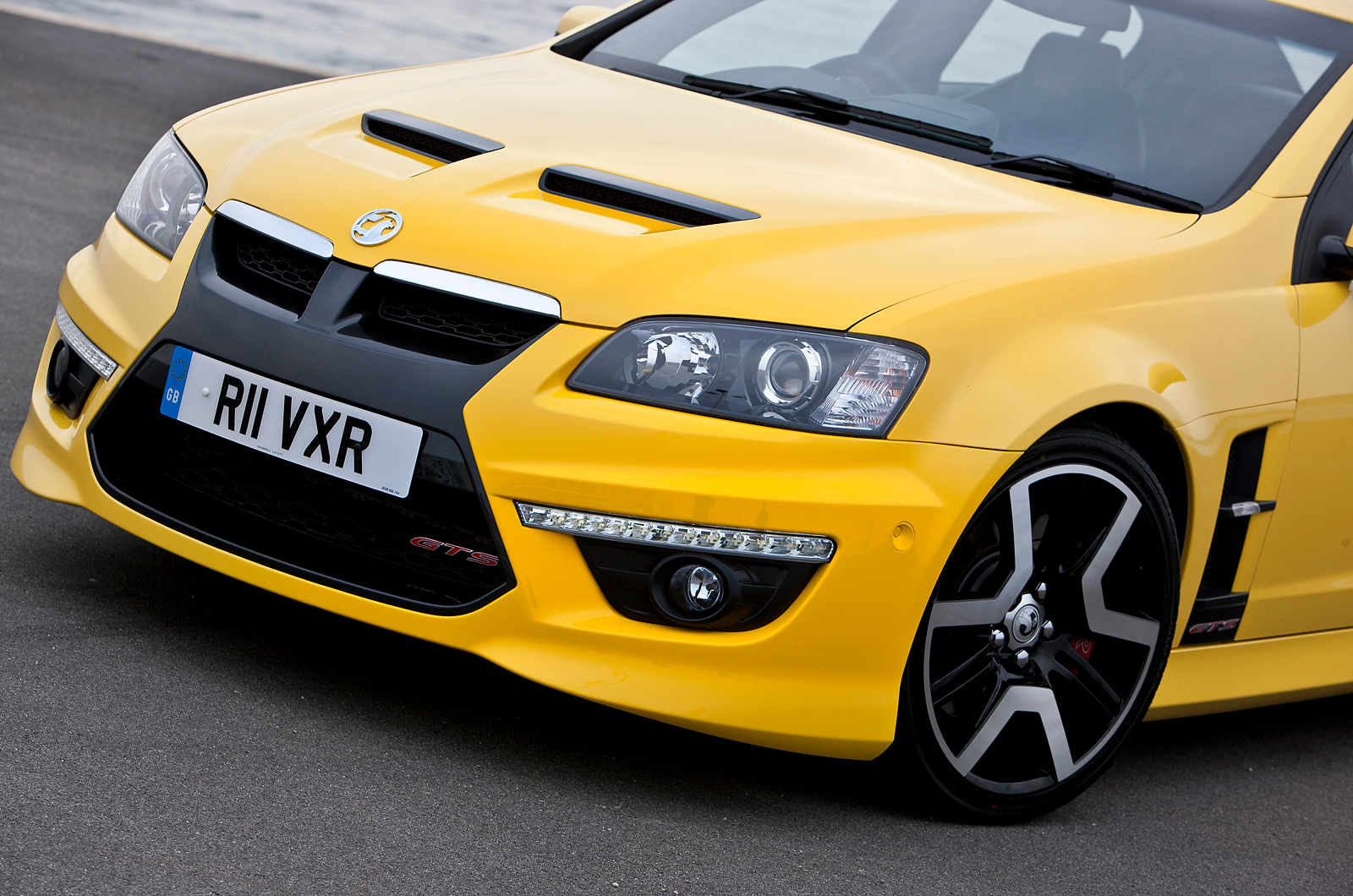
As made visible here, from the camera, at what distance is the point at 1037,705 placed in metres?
2.90

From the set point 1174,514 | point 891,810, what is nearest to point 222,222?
point 891,810

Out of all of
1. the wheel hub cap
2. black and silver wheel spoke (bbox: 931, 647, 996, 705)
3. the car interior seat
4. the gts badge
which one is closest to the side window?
the car interior seat

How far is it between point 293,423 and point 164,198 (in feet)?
2.51

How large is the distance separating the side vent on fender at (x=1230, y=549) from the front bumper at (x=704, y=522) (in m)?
0.70

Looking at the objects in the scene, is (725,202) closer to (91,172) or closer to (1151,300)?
(1151,300)

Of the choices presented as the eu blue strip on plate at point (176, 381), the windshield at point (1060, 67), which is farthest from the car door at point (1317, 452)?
the eu blue strip on plate at point (176, 381)

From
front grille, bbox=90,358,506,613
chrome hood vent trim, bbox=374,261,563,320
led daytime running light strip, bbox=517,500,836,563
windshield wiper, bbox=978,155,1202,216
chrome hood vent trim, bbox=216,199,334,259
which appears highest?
windshield wiper, bbox=978,155,1202,216

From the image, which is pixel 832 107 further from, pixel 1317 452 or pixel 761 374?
pixel 1317 452

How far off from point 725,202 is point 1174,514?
111 cm

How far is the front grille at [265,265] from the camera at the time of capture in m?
2.75

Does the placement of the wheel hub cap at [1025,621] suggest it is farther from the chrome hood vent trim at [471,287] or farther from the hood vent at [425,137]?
the hood vent at [425,137]

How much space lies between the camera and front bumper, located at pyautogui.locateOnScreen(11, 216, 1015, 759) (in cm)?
249

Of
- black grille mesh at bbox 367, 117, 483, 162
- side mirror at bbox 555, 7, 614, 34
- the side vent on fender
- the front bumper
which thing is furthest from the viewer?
side mirror at bbox 555, 7, 614, 34

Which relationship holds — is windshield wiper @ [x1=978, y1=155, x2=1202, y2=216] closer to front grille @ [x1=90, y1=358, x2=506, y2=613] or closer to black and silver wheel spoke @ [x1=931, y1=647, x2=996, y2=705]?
black and silver wheel spoke @ [x1=931, y1=647, x2=996, y2=705]
